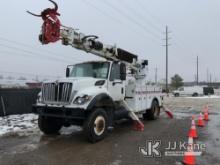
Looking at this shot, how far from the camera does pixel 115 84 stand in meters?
7.84

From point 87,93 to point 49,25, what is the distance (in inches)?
86.9

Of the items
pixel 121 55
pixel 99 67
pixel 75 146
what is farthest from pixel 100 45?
pixel 75 146

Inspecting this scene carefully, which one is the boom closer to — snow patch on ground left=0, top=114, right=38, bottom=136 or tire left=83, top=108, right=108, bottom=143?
tire left=83, top=108, right=108, bottom=143

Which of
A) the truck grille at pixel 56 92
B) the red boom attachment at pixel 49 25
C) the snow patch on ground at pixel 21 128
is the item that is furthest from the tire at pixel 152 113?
the red boom attachment at pixel 49 25

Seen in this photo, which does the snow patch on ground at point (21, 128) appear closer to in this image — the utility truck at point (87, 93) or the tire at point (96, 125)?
the utility truck at point (87, 93)

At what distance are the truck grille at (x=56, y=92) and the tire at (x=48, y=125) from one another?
741mm

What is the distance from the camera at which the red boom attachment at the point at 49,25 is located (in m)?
6.46

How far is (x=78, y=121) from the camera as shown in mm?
6410

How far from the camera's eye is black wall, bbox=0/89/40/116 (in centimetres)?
1108

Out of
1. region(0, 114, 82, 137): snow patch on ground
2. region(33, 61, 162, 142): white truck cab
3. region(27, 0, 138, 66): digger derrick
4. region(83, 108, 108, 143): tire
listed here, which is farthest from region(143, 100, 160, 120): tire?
region(83, 108, 108, 143): tire

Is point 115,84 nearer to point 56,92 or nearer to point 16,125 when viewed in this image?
point 56,92

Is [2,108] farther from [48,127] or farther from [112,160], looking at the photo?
[112,160]

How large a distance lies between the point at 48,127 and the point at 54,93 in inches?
56.2

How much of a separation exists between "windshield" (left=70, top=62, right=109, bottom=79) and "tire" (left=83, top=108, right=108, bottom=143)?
147 centimetres
